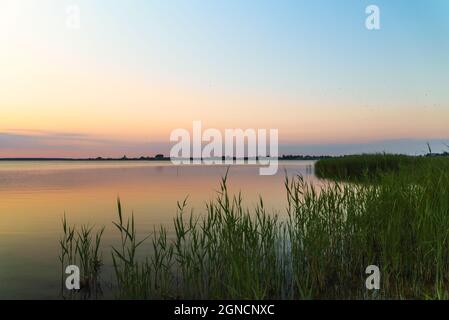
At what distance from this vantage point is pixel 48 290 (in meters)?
7.63

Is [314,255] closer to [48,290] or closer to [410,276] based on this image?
[410,276]

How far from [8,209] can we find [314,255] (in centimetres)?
1730

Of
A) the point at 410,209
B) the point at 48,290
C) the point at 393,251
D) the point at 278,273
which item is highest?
the point at 410,209

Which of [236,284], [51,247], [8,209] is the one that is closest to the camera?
[236,284]

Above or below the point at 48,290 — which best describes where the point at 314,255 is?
above

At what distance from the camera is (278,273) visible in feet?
22.7

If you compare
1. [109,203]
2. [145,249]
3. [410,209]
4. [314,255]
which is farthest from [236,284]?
[109,203]
